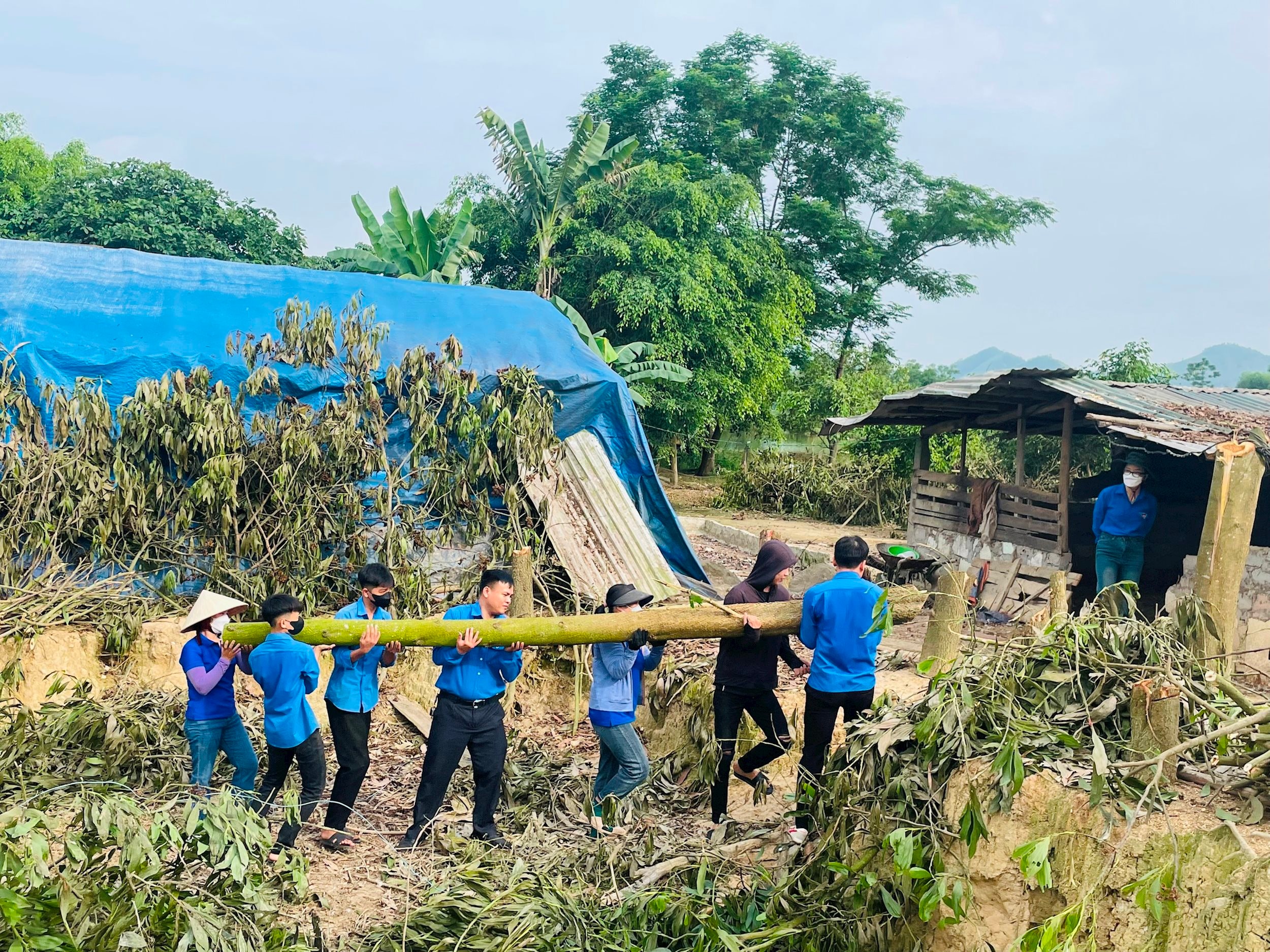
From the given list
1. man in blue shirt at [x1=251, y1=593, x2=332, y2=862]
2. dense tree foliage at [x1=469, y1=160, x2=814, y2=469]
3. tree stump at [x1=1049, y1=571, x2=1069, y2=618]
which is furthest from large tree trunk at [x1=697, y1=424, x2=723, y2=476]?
man in blue shirt at [x1=251, y1=593, x2=332, y2=862]

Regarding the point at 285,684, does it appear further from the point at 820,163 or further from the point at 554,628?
the point at 820,163

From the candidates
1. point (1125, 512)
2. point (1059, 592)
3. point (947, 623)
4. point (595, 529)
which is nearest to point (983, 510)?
point (1125, 512)

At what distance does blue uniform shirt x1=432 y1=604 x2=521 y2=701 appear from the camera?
5.44 meters

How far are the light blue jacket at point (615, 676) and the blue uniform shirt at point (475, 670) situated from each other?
1.62 ft

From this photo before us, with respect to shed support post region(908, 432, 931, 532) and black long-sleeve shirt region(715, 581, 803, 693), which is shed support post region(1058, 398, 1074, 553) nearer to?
shed support post region(908, 432, 931, 532)

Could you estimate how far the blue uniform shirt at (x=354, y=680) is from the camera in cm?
552

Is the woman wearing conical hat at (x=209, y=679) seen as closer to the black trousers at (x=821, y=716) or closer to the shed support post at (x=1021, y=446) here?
the black trousers at (x=821, y=716)

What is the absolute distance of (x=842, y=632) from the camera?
16.8ft

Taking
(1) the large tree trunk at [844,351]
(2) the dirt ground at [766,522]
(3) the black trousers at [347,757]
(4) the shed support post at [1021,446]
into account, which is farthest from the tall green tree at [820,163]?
(3) the black trousers at [347,757]

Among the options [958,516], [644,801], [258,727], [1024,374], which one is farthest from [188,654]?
[958,516]

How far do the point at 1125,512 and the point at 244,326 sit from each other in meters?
7.96

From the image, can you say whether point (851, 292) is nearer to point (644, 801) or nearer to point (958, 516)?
point (958, 516)

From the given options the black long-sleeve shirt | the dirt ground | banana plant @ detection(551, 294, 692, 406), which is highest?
banana plant @ detection(551, 294, 692, 406)

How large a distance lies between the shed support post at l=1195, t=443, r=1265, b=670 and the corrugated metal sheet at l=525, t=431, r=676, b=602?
14.3 feet
